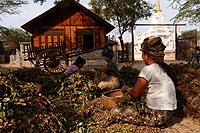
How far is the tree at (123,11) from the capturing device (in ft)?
70.2

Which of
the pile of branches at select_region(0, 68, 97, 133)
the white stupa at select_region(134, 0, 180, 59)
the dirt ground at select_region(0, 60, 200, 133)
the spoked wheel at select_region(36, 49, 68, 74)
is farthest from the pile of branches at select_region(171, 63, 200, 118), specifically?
the white stupa at select_region(134, 0, 180, 59)

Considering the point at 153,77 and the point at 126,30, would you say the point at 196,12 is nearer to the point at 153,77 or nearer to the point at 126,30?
the point at 153,77

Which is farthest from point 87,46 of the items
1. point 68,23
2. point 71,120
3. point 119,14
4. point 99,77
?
point 71,120

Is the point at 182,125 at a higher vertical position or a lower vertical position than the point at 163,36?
lower

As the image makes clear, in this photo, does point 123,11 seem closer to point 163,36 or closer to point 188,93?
point 163,36

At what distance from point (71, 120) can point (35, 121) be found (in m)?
0.65

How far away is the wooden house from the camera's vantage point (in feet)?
62.4

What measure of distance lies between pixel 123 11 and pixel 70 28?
4807 mm

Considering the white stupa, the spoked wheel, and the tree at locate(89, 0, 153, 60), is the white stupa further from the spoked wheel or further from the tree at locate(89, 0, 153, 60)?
the spoked wheel

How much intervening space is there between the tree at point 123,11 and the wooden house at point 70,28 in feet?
8.09

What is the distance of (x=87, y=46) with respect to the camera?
2070 cm

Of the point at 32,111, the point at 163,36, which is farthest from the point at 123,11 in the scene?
the point at 32,111

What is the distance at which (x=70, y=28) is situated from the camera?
19781 mm

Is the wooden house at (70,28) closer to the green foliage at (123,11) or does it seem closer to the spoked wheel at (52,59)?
the green foliage at (123,11)
